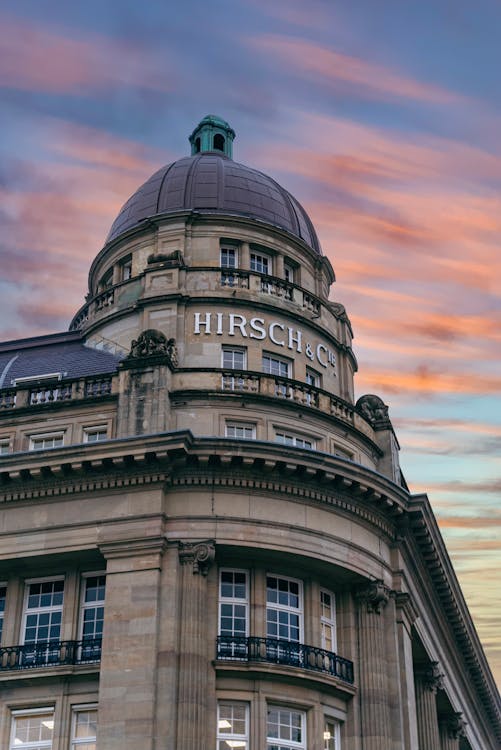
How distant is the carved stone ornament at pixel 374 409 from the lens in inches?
1927

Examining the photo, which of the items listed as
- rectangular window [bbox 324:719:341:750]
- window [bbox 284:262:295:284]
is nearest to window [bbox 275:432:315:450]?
rectangular window [bbox 324:719:341:750]

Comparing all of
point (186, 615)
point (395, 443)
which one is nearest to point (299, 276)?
point (395, 443)

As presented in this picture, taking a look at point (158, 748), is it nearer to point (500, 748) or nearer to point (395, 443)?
point (395, 443)

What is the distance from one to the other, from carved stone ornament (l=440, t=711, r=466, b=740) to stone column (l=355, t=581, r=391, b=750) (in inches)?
771

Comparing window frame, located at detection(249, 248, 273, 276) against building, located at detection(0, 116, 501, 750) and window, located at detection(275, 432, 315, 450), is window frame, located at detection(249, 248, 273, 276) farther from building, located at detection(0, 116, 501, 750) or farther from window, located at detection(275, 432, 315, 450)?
window, located at detection(275, 432, 315, 450)

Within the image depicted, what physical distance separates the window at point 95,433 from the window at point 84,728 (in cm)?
972

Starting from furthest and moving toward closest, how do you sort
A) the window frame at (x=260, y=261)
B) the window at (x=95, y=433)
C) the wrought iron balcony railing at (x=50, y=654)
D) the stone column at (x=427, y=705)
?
the window frame at (x=260, y=261), the stone column at (x=427, y=705), the window at (x=95, y=433), the wrought iron balcony railing at (x=50, y=654)

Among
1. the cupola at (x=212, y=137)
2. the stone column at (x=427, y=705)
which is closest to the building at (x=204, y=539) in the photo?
the stone column at (x=427, y=705)

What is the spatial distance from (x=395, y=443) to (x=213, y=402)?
10518mm

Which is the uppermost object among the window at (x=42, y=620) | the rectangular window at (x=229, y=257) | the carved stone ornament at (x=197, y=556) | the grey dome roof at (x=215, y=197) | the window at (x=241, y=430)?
the grey dome roof at (x=215, y=197)

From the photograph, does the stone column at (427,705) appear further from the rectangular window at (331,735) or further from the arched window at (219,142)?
the arched window at (219,142)

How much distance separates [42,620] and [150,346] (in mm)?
10597

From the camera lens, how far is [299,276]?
175 feet

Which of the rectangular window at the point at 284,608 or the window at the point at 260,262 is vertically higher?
the window at the point at 260,262
